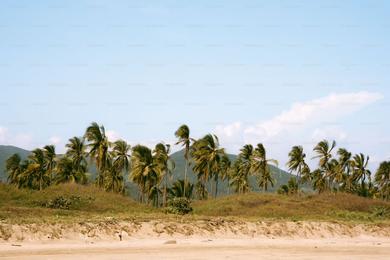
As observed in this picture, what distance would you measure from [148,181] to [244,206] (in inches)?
1035

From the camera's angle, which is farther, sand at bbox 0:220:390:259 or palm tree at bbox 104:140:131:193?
palm tree at bbox 104:140:131:193

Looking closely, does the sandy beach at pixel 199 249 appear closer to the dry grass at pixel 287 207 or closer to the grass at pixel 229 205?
the grass at pixel 229 205

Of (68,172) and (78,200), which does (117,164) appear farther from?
(78,200)

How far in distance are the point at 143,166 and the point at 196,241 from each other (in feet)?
144

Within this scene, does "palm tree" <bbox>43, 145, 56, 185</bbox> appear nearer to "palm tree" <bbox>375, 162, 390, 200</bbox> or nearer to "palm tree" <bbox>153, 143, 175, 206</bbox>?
"palm tree" <bbox>153, 143, 175, 206</bbox>

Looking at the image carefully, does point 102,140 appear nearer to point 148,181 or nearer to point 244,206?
point 148,181

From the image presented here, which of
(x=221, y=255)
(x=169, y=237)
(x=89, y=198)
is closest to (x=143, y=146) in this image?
(x=89, y=198)

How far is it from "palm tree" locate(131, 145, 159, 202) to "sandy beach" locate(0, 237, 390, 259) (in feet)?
140

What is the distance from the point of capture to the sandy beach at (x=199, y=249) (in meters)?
18.0

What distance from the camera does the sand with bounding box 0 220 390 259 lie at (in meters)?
18.6

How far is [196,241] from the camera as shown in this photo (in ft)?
76.7

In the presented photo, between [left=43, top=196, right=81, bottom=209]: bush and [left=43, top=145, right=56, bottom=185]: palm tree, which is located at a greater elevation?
[left=43, top=145, right=56, bottom=185]: palm tree

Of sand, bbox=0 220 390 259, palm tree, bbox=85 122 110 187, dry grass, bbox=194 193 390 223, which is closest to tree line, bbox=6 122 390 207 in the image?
palm tree, bbox=85 122 110 187

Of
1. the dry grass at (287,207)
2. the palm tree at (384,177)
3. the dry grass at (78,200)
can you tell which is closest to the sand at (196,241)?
the dry grass at (287,207)
